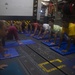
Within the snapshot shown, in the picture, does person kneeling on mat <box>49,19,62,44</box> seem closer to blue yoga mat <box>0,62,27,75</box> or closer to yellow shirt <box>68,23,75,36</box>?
yellow shirt <box>68,23,75,36</box>

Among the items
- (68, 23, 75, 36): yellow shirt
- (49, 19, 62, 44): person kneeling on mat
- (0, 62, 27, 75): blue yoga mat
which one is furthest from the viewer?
(49, 19, 62, 44): person kneeling on mat

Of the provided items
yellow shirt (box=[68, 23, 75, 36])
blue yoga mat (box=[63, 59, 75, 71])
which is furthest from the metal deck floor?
yellow shirt (box=[68, 23, 75, 36])

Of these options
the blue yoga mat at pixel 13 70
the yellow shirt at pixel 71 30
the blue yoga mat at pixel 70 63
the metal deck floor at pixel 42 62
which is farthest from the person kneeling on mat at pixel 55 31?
the blue yoga mat at pixel 13 70

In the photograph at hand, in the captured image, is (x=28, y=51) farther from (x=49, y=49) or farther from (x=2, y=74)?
(x=2, y=74)

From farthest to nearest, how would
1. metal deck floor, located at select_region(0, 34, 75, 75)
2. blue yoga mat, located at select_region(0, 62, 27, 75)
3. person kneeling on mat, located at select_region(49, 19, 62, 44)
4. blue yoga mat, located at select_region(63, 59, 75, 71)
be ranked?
1. person kneeling on mat, located at select_region(49, 19, 62, 44)
2. blue yoga mat, located at select_region(63, 59, 75, 71)
3. metal deck floor, located at select_region(0, 34, 75, 75)
4. blue yoga mat, located at select_region(0, 62, 27, 75)

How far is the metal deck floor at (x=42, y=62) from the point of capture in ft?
10.2

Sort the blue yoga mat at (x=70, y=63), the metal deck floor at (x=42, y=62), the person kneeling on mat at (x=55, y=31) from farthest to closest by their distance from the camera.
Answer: the person kneeling on mat at (x=55, y=31) < the blue yoga mat at (x=70, y=63) < the metal deck floor at (x=42, y=62)

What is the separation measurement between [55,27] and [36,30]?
1.69 m

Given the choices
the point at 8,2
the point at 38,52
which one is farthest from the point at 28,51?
the point at 8,2

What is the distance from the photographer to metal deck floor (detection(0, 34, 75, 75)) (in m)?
3.10

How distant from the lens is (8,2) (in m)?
8.65

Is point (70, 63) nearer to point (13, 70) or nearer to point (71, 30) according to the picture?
point (71, 30)

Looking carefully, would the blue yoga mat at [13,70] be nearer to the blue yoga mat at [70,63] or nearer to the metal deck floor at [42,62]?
the metal deck floor at [42,62]

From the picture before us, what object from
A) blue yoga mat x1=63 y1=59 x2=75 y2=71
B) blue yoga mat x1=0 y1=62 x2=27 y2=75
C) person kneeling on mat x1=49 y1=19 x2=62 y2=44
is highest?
person kneeling on mat x1=49 y1=19 x2=62 y2=44
